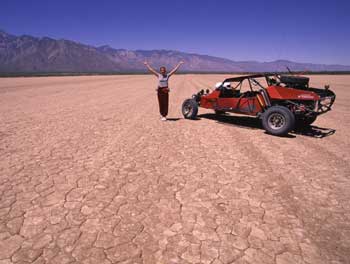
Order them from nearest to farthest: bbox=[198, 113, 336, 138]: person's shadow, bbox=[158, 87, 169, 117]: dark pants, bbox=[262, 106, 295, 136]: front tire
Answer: bbox=[262, 106, 295, 136]: front tire
bbox=[198, 113, 336, 138]: person's shadow
bbox=[158, 87, 169, 117]: dark pants

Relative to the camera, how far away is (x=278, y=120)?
285 inches

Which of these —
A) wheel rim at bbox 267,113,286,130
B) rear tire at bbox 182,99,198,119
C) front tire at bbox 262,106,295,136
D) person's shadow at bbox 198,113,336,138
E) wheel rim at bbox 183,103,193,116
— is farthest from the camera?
wheel rim at bbox 183,103,193,116

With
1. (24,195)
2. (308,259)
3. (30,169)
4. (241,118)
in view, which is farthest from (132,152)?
(241,118)

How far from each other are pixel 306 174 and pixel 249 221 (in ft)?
6.55

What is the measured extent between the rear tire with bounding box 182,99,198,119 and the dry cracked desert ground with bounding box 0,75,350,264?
2.39 metres

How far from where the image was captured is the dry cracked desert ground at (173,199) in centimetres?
283

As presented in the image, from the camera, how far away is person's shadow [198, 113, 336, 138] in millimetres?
7719

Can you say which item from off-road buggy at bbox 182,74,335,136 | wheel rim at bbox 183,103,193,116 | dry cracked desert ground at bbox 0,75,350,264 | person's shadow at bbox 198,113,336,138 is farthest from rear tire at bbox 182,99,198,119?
dry cracked desert ground at bbox 0,75,350,264

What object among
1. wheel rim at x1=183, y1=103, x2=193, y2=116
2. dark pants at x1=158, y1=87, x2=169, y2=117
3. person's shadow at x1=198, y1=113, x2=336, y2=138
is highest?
dark pants at x1=158, y1=87, x2=169, y2=117

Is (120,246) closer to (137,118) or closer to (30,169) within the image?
(30,169)

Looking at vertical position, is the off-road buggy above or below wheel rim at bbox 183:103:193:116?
above

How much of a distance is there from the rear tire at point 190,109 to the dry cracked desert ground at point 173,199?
2395 mm

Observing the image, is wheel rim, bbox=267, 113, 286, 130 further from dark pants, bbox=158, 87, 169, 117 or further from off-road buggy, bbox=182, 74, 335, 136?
dark pants, bbox=158, 87, 169, 117

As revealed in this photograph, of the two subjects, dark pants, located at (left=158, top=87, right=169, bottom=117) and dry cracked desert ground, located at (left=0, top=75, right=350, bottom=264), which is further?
dark pants, located at (left=158, top=87, right=169, bottom=117)
